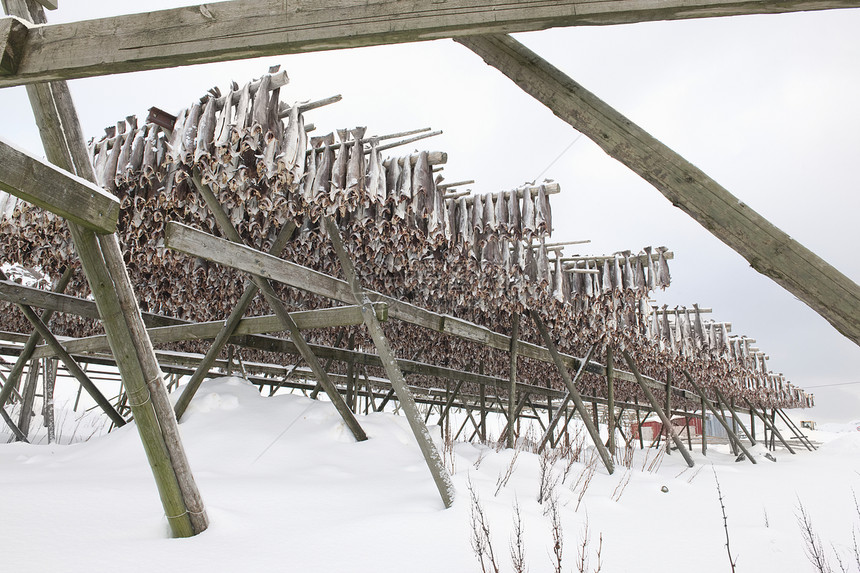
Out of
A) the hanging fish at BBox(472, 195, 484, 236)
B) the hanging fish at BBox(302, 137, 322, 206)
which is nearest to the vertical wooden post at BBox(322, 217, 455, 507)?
the hanging fish at BBox(302, 137, 322, 206)

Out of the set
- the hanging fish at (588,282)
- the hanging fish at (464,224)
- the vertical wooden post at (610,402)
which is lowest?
the vertical wooden post at (610,402)

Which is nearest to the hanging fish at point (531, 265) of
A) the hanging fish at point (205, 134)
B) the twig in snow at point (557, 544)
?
the twig in snow at point (557, 544)

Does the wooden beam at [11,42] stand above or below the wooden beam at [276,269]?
above

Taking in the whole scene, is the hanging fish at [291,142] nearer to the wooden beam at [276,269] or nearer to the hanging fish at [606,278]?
the wooden beam at [276,269]

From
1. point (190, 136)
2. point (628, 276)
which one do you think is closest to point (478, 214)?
point (190, 136)

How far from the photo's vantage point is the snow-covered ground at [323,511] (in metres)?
2.69

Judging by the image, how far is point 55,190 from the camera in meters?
2.24

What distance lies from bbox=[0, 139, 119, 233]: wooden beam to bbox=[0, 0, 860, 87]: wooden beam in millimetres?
323

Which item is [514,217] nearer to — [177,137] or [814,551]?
[177,137]

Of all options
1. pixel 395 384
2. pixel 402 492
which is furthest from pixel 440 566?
pixel 395 384

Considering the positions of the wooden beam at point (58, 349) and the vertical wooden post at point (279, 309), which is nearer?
the vertical wooden post at point (279, 309)

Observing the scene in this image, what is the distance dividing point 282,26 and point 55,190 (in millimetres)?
1299

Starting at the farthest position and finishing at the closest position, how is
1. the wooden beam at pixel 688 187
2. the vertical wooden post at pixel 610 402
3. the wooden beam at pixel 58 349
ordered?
the vertical wooden post at pixel 610 402
the wooden beam at pixel 58 349
the wooden beam at pixel 688 187

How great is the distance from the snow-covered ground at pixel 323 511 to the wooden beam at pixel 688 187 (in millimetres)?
1913
